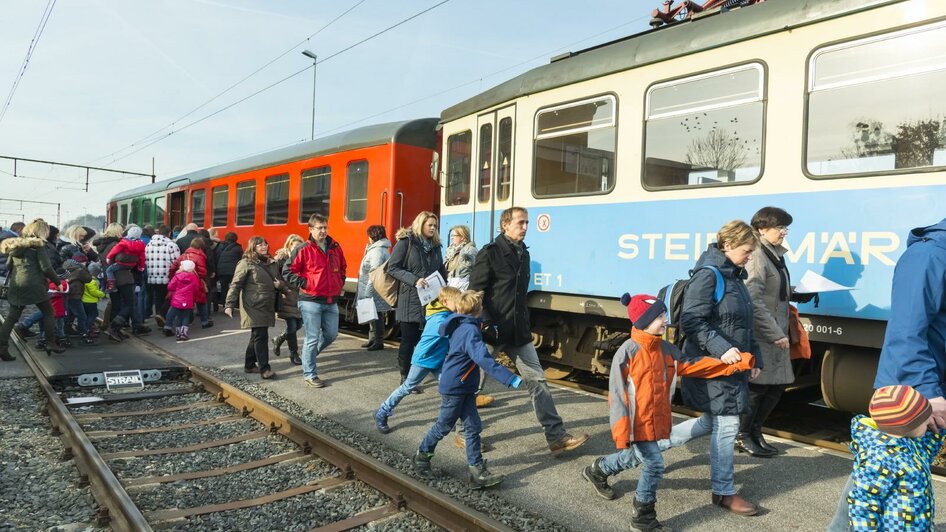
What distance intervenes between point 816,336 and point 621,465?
203cm

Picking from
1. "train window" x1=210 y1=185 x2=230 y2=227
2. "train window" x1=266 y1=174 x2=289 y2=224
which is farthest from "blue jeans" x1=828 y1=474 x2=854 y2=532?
"train window" x1=210 y1=185 x2=230 y2=227

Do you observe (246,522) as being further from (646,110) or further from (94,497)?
(646,110)

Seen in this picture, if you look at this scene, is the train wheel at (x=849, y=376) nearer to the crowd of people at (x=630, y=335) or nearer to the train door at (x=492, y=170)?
the crowd of people at (x=630, y=335)

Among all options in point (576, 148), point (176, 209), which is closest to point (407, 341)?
point (576, 148)

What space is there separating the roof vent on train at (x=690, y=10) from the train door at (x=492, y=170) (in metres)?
1.68

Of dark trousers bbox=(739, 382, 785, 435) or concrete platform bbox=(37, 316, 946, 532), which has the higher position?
dark trousers bbox=(739, 382, 785, 435)

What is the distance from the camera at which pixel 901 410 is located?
2.31 metres

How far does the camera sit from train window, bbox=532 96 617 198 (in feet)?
20.4

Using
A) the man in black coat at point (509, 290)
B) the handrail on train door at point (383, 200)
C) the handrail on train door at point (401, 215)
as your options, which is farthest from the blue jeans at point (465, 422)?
the handrail on train door at point (383, 200)

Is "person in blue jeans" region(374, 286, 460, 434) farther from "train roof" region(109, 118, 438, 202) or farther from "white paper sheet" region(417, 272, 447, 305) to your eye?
"train roof" region(109, 118, 438, 202)

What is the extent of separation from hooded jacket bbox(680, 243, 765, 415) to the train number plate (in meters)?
5.64

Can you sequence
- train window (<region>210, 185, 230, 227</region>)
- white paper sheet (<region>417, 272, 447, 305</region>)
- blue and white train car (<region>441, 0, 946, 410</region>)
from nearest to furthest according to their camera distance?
1. blue and white train car (<region>441, 0, 946, 410</region>)
2. white paper sheet (<region>417, 272, 447, 305</region>)
3. train window (<region>210, 185, 230, 227</region>)

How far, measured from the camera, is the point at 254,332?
7414mm

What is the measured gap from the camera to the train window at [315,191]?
444 inches
